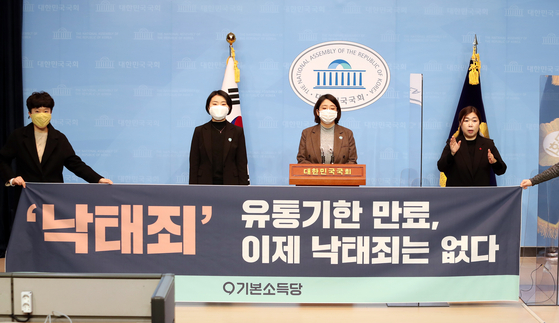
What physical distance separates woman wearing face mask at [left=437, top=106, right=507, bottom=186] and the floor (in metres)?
0.80

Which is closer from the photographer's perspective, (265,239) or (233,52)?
(265,239)

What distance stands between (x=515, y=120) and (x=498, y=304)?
2.19 m

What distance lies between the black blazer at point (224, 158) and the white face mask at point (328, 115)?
0.56 m

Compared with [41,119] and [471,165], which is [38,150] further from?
[471,165]

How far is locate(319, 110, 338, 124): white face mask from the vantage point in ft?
9.32

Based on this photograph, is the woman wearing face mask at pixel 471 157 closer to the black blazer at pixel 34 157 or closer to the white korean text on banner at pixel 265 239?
the white korean text on banner at pixel 265 239

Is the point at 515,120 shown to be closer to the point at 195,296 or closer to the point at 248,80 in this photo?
the point at 248,80

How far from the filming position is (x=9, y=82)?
13.0 feet

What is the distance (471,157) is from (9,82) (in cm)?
398

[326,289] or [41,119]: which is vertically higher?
[41,119]

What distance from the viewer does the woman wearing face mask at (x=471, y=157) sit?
2.82 meters

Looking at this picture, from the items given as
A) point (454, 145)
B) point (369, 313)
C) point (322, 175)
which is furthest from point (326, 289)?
point (454, 145)

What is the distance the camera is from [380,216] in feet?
8.18

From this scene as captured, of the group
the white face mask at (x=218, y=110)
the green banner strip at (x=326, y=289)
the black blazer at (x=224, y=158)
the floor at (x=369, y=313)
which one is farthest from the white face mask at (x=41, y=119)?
the floor at (x=369, y=313)
